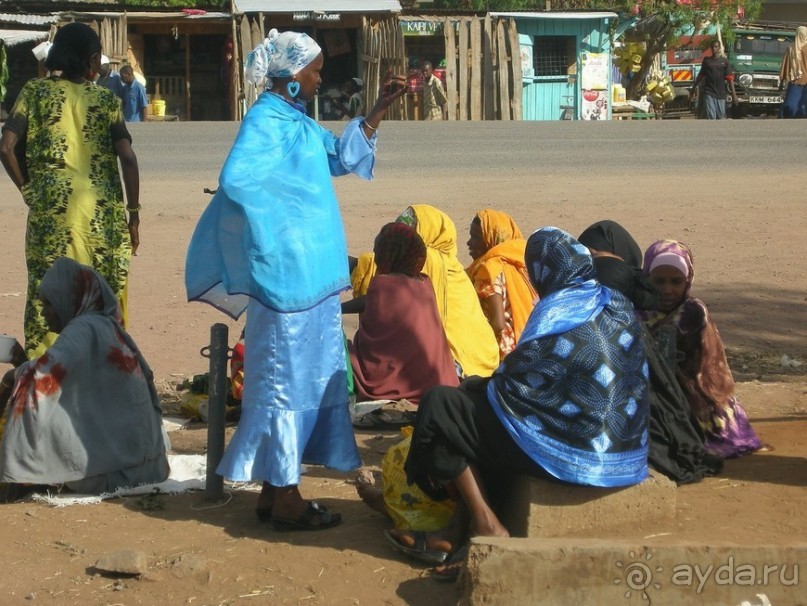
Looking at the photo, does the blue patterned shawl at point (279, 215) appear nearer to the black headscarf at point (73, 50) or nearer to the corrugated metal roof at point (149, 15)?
the black headscarf at point (73, 50)

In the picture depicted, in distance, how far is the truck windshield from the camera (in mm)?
28547

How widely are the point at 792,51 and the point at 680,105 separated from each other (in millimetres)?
6006

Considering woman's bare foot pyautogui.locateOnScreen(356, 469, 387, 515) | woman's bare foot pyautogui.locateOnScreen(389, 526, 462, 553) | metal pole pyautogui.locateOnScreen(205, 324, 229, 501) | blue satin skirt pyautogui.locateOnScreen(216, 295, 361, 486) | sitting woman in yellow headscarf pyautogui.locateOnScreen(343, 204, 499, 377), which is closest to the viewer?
woman's bare foot pyautogui.locateOnScreen(389, 526, 462, 553)

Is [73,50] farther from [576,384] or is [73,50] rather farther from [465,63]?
[465,63]

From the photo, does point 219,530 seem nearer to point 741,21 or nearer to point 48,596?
point 48,596

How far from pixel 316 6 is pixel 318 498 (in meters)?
21.4

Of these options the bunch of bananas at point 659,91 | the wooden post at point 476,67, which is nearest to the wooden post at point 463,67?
the wooden post at point 476,67

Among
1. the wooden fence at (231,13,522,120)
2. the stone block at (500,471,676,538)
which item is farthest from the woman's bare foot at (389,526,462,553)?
the wooden fence at (231,13,522,120)

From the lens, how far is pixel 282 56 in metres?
4.51

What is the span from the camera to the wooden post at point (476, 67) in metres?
25.6

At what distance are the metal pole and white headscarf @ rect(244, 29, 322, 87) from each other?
3.49 ft

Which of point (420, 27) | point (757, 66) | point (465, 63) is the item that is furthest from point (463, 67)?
point (757, 66)

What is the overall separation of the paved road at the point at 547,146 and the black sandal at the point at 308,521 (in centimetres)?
1073

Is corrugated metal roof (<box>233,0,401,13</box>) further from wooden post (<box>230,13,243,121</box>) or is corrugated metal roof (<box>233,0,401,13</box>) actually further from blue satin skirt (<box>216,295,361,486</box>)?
blue satin skirt (<box>216,295,361,486</box>)
